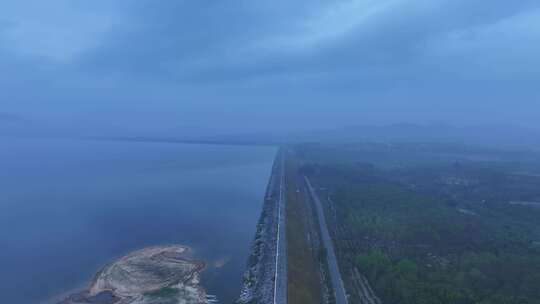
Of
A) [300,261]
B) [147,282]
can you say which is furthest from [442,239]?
[147,282]

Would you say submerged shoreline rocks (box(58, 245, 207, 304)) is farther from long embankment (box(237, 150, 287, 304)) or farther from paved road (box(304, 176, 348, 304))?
paved road (box(304, 176, 348, 304))

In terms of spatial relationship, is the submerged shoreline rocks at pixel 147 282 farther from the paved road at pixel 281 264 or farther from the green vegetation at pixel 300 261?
the green vegetation at pixel 300 261

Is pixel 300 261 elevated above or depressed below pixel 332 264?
above

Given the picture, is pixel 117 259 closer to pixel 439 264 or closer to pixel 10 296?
pixel 10 296

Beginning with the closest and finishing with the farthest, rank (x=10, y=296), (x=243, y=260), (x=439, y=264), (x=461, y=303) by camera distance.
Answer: (x=461, y=303) < (x=10, y=296) < (x=439, y=264) < (x=243, y=260)

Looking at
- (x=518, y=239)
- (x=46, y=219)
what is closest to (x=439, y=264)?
(x=518, y=239)

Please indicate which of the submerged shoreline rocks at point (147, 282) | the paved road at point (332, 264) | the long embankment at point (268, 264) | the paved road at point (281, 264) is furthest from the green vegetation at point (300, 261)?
the submerged shoreline rocks at point (147, 282)

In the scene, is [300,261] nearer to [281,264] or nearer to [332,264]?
[281,264]
